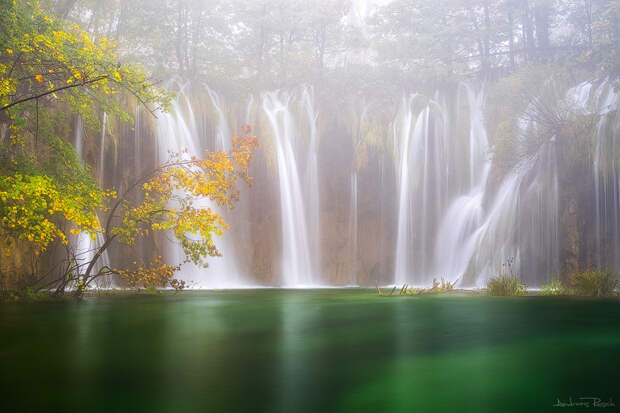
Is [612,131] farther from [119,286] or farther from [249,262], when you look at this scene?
[119,286]

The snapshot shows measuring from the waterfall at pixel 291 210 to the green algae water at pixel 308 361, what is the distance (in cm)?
1434

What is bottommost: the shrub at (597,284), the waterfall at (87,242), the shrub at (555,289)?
the shrub at (555,289)

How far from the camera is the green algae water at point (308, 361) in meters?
3.49

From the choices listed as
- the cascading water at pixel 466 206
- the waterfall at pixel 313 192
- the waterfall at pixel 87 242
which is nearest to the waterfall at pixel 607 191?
the cascading water at pixel 466 206

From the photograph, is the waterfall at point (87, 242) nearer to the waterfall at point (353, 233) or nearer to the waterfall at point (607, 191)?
the waterfall at point (353, 233)

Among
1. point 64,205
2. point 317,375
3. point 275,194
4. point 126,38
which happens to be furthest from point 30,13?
point 126,38

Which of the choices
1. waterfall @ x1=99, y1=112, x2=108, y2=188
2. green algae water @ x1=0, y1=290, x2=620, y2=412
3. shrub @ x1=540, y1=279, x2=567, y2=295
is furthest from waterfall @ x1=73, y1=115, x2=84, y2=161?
shrub @ x1=540, y1=279, x2=567, y2=295

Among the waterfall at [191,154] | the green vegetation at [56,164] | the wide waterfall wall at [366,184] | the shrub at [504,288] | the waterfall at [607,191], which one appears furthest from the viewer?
the waterfall at [191,154]

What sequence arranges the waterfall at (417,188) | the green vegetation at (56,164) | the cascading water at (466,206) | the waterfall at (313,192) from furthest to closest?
1. the waterfall at (313,192)
2. the waterfall at (417,188)
3. the cascading water at (466,206)
4. the green vegetation at (56,164)

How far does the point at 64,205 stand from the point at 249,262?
48.2 ft

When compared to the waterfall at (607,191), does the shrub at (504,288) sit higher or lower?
lower

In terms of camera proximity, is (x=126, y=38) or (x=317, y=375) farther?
(x=126, y=38)

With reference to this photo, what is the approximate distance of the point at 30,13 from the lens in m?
10.6

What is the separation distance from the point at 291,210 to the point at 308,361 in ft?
61.8
